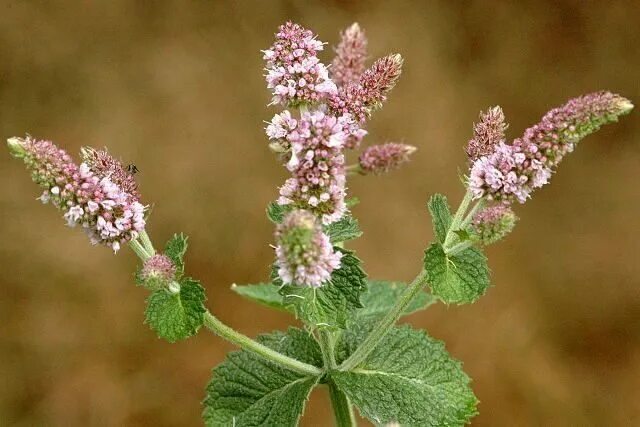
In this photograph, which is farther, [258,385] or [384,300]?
[384,300]

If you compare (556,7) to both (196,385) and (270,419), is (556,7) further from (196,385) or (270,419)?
(270,419)

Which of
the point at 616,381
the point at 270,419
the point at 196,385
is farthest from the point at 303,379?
the point at 616,381

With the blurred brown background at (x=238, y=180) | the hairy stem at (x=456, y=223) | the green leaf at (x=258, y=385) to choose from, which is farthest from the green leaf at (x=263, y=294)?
the blurred brown background at (x=238, y=180)

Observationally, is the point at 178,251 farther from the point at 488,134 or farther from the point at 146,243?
the point at 488,134

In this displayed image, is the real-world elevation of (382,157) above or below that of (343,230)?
above

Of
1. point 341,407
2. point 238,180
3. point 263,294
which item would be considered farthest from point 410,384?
point 238,180

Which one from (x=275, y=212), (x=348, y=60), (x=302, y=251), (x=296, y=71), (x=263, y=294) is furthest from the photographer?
(x=263, y=294)
